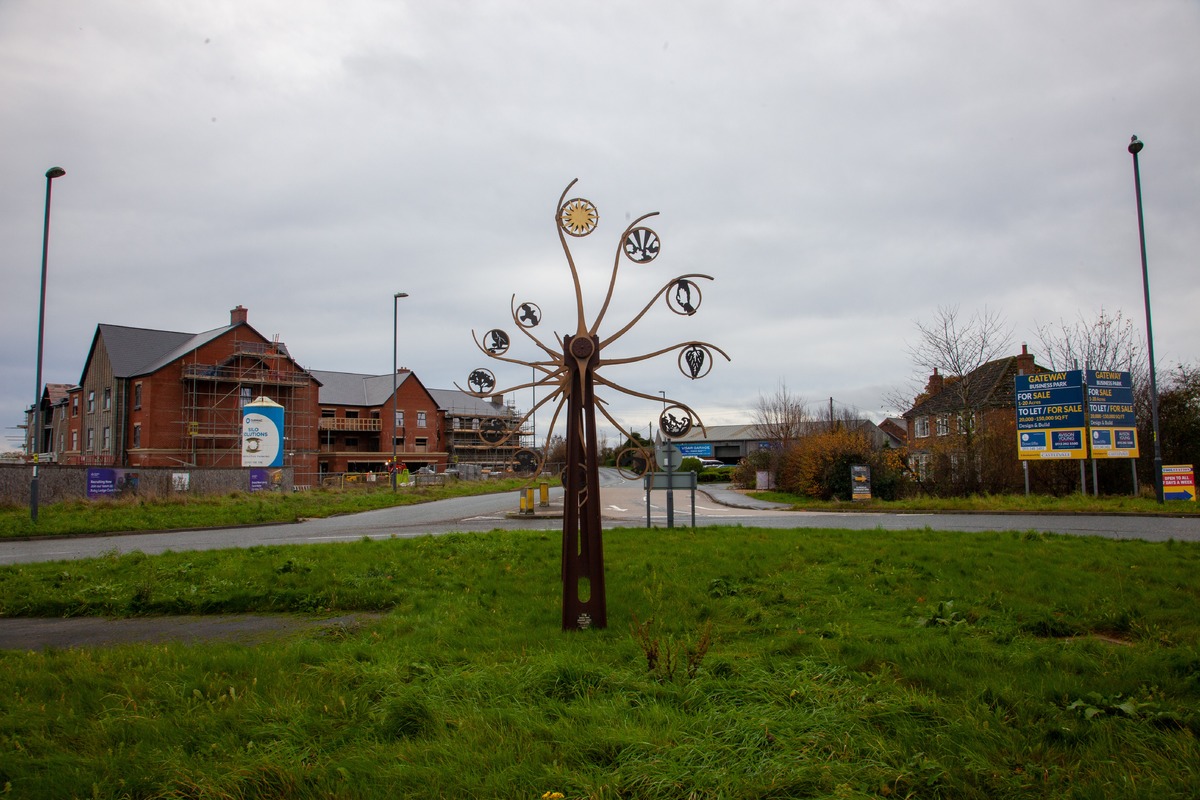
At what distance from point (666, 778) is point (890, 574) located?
5.64 metres

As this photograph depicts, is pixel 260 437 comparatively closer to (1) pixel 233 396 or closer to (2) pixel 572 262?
(1) pixel 233 396

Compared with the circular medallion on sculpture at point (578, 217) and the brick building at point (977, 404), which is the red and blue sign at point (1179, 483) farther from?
the circular medallion on sculpture at point (578, 217)

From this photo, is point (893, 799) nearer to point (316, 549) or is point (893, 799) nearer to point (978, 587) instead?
point (978, 587)

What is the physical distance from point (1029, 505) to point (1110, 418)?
4.44m

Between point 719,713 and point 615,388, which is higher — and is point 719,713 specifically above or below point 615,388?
below

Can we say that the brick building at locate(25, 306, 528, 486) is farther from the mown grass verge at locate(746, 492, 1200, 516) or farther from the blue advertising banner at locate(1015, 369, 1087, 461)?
the blue advertising banner at locate(1015, 369, 1087, 461)

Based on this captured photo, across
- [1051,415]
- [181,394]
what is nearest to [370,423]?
Result: [181,394]

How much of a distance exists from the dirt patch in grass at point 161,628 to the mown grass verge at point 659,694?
1.04 feet

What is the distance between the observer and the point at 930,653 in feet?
17.5

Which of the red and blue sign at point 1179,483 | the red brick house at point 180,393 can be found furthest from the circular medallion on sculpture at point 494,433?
the red brick house at point 180,393

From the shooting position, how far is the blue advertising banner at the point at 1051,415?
22656 mm

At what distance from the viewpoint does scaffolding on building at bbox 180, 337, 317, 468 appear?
159 feet

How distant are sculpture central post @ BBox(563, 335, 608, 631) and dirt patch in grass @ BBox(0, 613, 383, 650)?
210 centimetres

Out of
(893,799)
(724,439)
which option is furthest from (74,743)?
(724,439)
